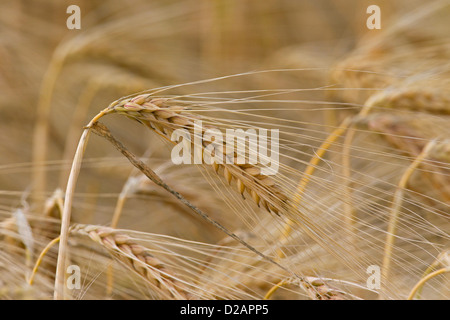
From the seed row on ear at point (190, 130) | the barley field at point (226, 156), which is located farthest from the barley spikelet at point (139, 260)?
the seed row on ear at point (190, 130)

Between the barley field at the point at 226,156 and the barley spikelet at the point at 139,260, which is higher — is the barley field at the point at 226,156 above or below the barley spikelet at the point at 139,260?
above

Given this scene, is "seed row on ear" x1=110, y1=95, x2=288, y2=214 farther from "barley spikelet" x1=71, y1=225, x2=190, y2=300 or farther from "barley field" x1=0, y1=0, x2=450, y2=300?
"barley spikelet" x1=71, y1=225, x2=190, y2=300

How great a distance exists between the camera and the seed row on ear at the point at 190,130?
2.25 ft

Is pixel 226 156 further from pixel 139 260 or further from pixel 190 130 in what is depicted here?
pixel 139 260

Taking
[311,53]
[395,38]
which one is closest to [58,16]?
[311,53]

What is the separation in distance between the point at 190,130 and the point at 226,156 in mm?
60

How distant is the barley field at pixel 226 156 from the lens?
714 millimetres

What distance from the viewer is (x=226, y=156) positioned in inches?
27.1

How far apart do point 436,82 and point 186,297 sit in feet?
2.46

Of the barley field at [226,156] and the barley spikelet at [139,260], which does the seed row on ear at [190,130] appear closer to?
A: the barley field at [226,156]

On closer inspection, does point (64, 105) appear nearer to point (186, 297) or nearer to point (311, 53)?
point (311, 53)

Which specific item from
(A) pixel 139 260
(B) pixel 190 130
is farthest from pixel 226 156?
(A) pixel 139 260

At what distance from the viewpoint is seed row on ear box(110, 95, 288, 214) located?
687 millimetres

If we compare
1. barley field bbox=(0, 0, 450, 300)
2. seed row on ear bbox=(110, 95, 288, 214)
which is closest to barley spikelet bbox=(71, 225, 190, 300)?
barley field bbox=(0, 0, 450, 300)
